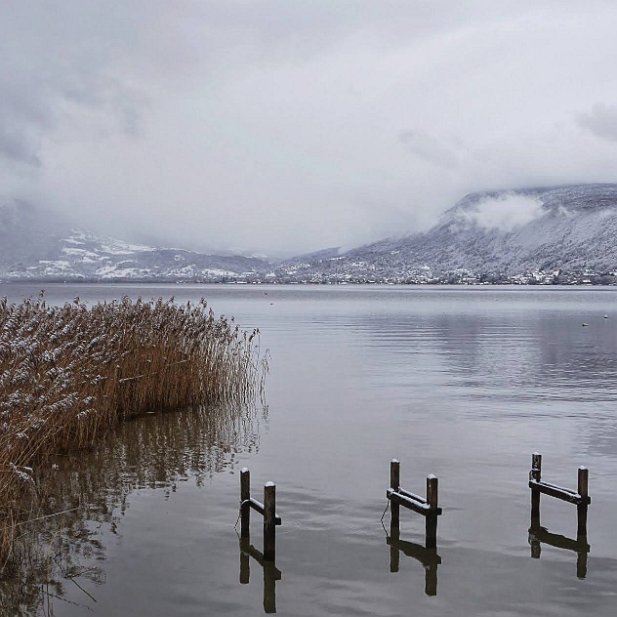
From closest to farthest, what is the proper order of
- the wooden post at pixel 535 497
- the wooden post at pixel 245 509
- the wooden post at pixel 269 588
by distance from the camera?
the wooden post at pixel 269 588 < the wooden post at pixel 245 509 < the wooden post at pixel 535 497

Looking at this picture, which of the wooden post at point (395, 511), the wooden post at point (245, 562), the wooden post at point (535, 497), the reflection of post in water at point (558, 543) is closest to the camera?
the wooden post at point (245, 562)

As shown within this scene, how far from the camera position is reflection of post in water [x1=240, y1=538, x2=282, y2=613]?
12.3 m

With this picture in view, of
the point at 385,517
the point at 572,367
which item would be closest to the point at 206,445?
the point at 385,517

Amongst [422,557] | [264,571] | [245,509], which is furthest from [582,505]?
[245,509]

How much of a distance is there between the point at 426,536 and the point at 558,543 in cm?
248

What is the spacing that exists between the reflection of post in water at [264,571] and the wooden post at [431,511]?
2.70 meters

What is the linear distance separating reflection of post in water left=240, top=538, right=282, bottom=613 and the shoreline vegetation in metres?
3.66

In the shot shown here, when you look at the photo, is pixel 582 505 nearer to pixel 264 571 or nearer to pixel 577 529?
pixel 577 529

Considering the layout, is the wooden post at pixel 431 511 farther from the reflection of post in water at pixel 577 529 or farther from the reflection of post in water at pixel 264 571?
the reflection of post in water at pixel 264 571

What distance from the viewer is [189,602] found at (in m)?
12.1

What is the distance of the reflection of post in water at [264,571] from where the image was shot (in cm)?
1227

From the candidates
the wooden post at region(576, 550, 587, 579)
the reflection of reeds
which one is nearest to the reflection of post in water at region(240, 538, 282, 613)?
the reflection of reeds

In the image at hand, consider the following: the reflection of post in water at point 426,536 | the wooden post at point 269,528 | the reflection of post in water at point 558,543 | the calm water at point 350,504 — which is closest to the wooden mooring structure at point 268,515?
the wooden post at point 269,528

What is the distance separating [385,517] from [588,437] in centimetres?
1050
